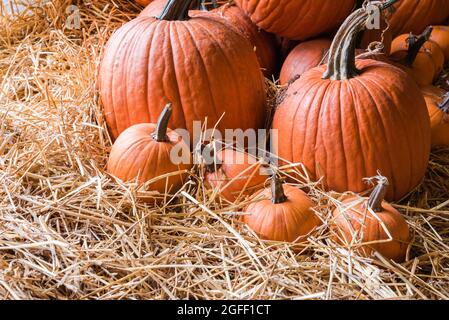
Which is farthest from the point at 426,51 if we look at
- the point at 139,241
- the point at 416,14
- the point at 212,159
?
the point at 139,241

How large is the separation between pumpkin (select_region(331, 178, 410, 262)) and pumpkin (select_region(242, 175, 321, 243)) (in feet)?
0.27

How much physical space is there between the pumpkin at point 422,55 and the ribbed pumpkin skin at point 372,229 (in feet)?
3.11

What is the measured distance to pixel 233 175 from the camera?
6.51 ft

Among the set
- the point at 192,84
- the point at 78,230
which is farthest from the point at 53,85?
the point at 78,230

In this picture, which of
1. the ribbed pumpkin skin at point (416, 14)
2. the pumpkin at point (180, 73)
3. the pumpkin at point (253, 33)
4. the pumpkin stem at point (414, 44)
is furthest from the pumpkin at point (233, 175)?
the ribbed pumpkin skin at point (416, 14)

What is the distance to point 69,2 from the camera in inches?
125

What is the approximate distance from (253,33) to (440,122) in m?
0.81

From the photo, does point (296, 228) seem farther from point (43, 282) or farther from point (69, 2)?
point (69, 2)

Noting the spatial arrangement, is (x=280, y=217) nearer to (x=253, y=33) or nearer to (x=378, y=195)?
(x=378, y=195)

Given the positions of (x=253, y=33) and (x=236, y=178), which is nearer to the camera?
(x=236, y=178)

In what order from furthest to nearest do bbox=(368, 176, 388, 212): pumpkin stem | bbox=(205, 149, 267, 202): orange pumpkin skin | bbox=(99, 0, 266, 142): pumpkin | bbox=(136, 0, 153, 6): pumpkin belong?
bbox=(136, 0, 153, 6): pumpkin
bbox=(99, 0, 266, 142): pumpkin
bbox=(205, 149, 267, 202): orange pumpkin skin
bbox=(368, 176, 388, 212): pumpkin stem

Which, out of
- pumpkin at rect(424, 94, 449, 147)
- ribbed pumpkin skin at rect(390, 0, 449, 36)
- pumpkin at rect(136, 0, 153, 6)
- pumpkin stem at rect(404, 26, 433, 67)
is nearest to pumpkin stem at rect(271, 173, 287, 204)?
pumpkin at rect(424, 94, 449, 147)

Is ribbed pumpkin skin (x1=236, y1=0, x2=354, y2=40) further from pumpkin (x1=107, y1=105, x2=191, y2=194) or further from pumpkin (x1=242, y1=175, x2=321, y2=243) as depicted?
pumpkin (x1=242, y1=175, x2=321, y2=243)

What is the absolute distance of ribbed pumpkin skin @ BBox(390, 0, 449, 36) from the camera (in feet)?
9.52
